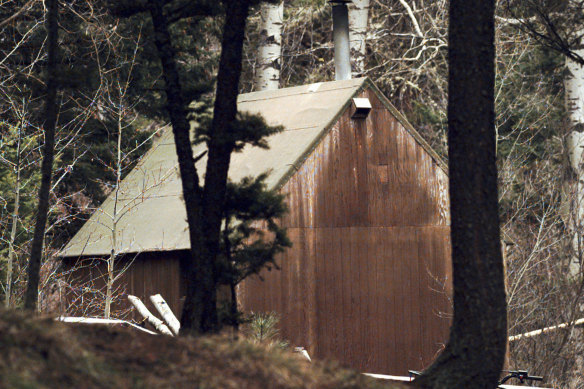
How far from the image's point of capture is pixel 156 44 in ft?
30.3

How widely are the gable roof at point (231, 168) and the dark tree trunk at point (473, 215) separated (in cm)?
699

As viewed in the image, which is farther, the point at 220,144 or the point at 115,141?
the point at 115,141

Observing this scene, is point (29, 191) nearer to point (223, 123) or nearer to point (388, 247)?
point (388, 247)

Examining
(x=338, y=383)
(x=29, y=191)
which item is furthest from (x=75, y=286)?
(x=338, y=383)

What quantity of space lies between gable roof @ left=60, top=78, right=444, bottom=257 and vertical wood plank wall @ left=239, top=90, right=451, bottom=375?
215mm

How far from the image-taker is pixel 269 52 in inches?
858

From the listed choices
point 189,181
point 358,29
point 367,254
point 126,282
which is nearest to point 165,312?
point 126,282

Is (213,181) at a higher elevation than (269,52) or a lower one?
lower

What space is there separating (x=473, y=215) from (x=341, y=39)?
10098mm

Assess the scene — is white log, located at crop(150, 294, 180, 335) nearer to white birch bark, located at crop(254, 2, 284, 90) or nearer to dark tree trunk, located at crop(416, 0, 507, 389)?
dark tree trunk, located at crop(416, 0, 507, 389)

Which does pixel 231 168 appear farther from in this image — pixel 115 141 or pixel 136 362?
pixel 136 362

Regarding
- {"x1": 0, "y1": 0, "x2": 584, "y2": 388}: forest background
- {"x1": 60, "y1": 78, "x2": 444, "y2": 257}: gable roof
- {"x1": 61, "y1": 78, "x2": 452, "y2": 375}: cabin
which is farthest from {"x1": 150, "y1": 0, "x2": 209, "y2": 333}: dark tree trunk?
{"x1": 61, "y1": 78, "x2": 452, "y2": 375}: cabin

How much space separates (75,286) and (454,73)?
10.9 metres

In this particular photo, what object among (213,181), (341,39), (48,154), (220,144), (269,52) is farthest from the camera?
(269,52)
